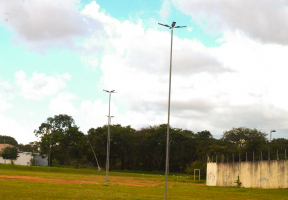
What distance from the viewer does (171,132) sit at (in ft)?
277

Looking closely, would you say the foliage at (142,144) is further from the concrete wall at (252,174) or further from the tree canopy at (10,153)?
the concrete wall at (252,174)

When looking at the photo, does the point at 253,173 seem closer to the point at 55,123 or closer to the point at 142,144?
the point at 142,144

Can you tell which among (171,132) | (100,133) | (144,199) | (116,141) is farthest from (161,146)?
(144,199)

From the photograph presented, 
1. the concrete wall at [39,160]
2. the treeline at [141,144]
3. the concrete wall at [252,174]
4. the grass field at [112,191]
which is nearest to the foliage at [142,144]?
the treeline at [141,144]

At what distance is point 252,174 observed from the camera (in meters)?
36.3

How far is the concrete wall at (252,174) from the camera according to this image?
3281 centimetres

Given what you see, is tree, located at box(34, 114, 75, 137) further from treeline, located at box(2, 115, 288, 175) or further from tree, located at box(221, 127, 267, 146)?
tree, located at box(221, 127, 267, 146)

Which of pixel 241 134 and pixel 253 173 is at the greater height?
pixel 241 134

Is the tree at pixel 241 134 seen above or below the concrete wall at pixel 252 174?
above

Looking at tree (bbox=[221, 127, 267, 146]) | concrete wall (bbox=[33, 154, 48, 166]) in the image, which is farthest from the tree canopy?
tree (bbox=[221, 127, 267, 146])

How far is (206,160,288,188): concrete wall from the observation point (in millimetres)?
32812

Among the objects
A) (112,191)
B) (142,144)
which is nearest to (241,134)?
(142,144)

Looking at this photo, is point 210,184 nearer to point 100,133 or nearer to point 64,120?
point 100,133

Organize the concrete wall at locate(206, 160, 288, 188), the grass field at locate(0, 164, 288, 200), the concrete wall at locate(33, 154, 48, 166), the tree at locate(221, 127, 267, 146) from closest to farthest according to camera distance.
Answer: the grass field at locate(0, 164, 288, 200)
the concrete wall at locate(206, 160, 288, 188)
the tree at locate(221, 127, 267, 146)
the concrete wall at locate(33, 154, 48, 166)
